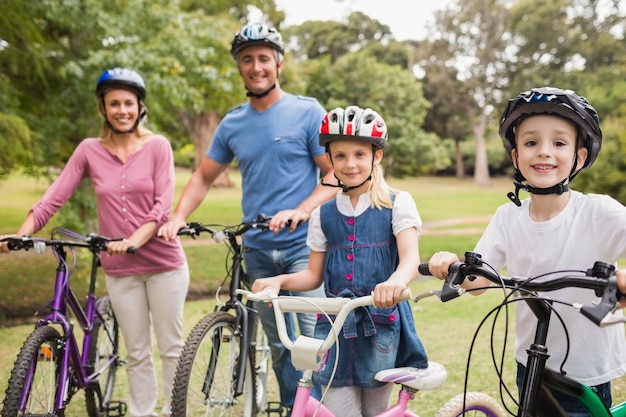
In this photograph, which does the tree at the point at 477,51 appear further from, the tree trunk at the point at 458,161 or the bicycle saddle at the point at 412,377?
the bicycle saddle at the point at 412,377

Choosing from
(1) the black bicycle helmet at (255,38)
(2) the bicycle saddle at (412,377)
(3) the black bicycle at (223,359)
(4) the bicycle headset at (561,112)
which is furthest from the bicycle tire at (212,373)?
(4) the bicycle headset at (561,112)

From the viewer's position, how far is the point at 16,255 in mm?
15297

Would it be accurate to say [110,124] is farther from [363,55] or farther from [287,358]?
[363,55]

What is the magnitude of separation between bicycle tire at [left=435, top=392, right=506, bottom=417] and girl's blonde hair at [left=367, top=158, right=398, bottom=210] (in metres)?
0.90

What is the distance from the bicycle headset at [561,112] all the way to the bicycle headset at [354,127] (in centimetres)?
61

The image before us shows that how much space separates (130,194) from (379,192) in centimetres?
179

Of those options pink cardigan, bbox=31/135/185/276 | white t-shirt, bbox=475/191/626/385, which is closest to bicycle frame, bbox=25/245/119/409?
pink cardigan, bbox=31/135/185/276

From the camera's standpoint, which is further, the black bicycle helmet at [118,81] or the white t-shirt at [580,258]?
the black bicycle helmet at [118,81]

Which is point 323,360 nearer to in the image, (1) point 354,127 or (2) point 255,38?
(1) point 354,127

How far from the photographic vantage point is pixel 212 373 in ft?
11.4

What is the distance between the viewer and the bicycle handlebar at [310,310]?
2.43 meters

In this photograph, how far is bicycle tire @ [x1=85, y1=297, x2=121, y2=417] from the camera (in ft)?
14.5

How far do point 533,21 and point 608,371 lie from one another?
37052 mm

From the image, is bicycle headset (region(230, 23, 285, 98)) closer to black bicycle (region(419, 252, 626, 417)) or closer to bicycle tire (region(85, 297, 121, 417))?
bicycle tire (region(85, 297, 121, 417))
